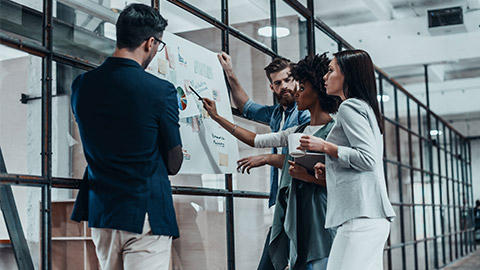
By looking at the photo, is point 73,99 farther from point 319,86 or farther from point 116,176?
point 319,86

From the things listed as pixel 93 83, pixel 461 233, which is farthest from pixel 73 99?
pixel 461 233


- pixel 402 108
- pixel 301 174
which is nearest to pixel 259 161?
pixel 301 174

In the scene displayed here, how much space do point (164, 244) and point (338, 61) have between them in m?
0.89

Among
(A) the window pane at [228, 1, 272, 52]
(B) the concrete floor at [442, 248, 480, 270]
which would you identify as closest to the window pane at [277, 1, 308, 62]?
(A) the window pane at [228, 1, 272, 52]

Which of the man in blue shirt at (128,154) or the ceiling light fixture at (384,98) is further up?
the ceiling light fixture at (384,98)

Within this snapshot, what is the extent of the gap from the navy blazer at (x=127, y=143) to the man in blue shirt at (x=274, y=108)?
997mm

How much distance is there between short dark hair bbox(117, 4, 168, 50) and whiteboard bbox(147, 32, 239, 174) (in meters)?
0.57

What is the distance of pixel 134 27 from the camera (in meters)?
1.52

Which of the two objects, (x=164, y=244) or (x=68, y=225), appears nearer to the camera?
(x=164, y=244)

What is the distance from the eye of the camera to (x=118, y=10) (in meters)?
2.04

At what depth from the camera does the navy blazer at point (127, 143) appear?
145 centimetres

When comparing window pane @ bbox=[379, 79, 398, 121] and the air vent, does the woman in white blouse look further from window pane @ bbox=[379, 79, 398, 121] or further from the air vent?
the air vent

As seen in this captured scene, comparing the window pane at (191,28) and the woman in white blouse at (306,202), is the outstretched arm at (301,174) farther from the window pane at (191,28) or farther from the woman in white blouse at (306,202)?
the window pane at (191,28)

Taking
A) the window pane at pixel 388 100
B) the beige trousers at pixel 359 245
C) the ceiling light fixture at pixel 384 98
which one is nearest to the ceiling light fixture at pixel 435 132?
the window pane at pixel 388 100
